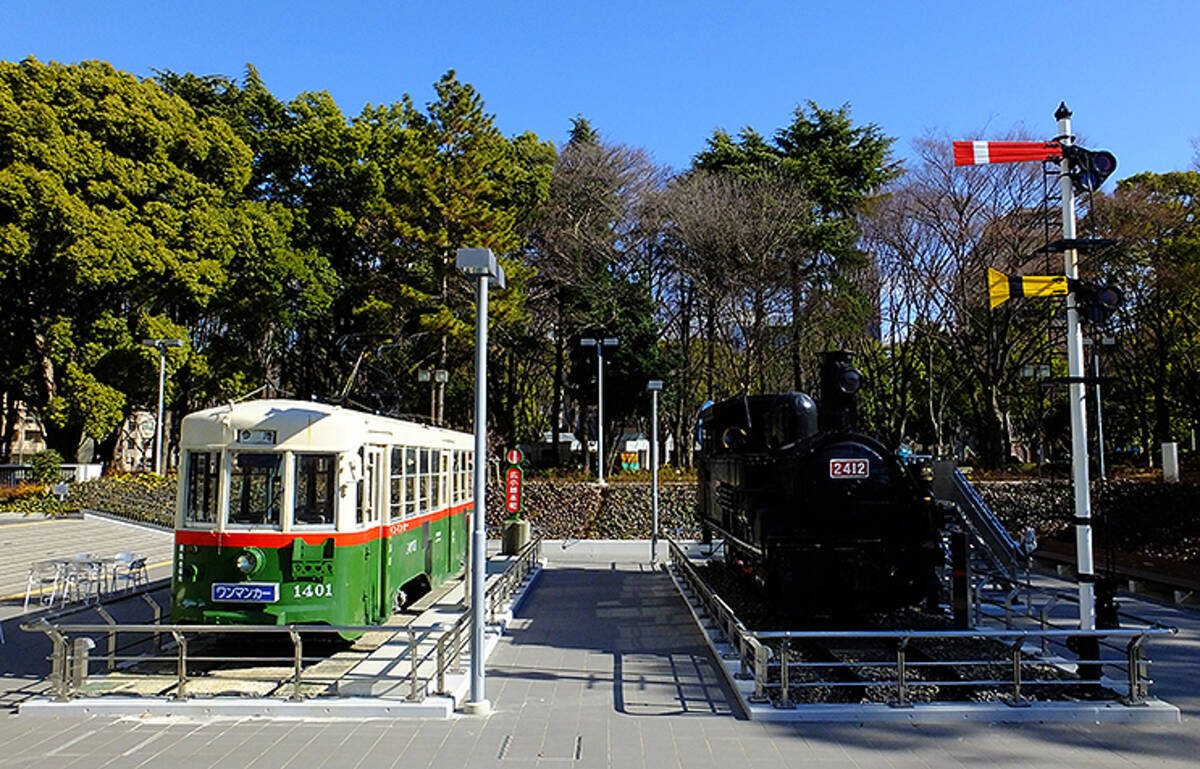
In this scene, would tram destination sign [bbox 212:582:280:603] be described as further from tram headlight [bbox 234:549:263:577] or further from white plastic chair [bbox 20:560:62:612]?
white plastic chair [bbox 20:560:62:612]

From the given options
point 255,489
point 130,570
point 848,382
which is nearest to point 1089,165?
point 848,382

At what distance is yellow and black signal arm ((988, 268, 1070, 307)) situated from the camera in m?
8.18

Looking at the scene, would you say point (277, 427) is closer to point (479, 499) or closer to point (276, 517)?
point (276, 517)

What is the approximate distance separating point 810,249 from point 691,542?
11.5 meters

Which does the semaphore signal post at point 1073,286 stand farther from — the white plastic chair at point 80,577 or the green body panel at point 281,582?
the white plastic chair at point 80,577

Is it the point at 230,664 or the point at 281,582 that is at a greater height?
the point at 281,582

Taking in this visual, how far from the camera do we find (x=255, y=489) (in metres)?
8.70

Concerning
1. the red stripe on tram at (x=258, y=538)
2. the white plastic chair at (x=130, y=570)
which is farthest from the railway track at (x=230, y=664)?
the white plastic chair at (x=130, y=570)

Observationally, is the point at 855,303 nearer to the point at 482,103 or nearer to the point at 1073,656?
the point at 482,103

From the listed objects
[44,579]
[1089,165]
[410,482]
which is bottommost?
[44,579]

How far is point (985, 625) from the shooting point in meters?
11.6

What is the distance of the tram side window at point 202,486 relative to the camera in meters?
8.69

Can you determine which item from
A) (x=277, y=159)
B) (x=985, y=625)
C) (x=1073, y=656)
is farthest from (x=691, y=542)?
(x=277, y=159)

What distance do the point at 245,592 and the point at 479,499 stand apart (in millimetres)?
2624
